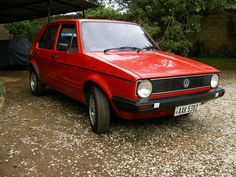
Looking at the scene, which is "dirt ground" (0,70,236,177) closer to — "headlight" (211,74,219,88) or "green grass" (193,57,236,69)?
"headlight" (211,74,219,88)

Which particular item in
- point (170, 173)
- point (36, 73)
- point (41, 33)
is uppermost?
point (41, 33)

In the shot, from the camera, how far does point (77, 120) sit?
461 cm

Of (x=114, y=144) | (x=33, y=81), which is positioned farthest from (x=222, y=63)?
(x=114, y=144)

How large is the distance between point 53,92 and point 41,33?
1443 mm

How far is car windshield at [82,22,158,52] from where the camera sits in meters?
4.33

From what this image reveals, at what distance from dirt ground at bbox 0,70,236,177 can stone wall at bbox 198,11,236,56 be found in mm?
6923

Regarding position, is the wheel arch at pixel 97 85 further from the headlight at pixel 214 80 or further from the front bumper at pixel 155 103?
the headlight at pixel 214 80

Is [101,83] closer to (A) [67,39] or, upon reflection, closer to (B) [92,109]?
(B) [92,109]

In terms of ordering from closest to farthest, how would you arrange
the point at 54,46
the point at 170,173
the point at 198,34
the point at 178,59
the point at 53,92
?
the point at 170,173, the point at 178,59, the point at 54,46, the point at 53,92, the point at 198,34

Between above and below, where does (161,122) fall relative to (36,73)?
below

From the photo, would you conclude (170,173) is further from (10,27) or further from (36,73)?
(10,27)

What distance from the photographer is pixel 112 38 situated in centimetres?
448

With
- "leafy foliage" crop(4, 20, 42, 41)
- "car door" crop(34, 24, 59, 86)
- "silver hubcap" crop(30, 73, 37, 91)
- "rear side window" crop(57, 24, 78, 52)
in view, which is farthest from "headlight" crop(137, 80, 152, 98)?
"leafy foliage" crop(4, 20, 42, 41)

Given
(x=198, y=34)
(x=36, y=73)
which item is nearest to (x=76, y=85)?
(x=36, y=73)
